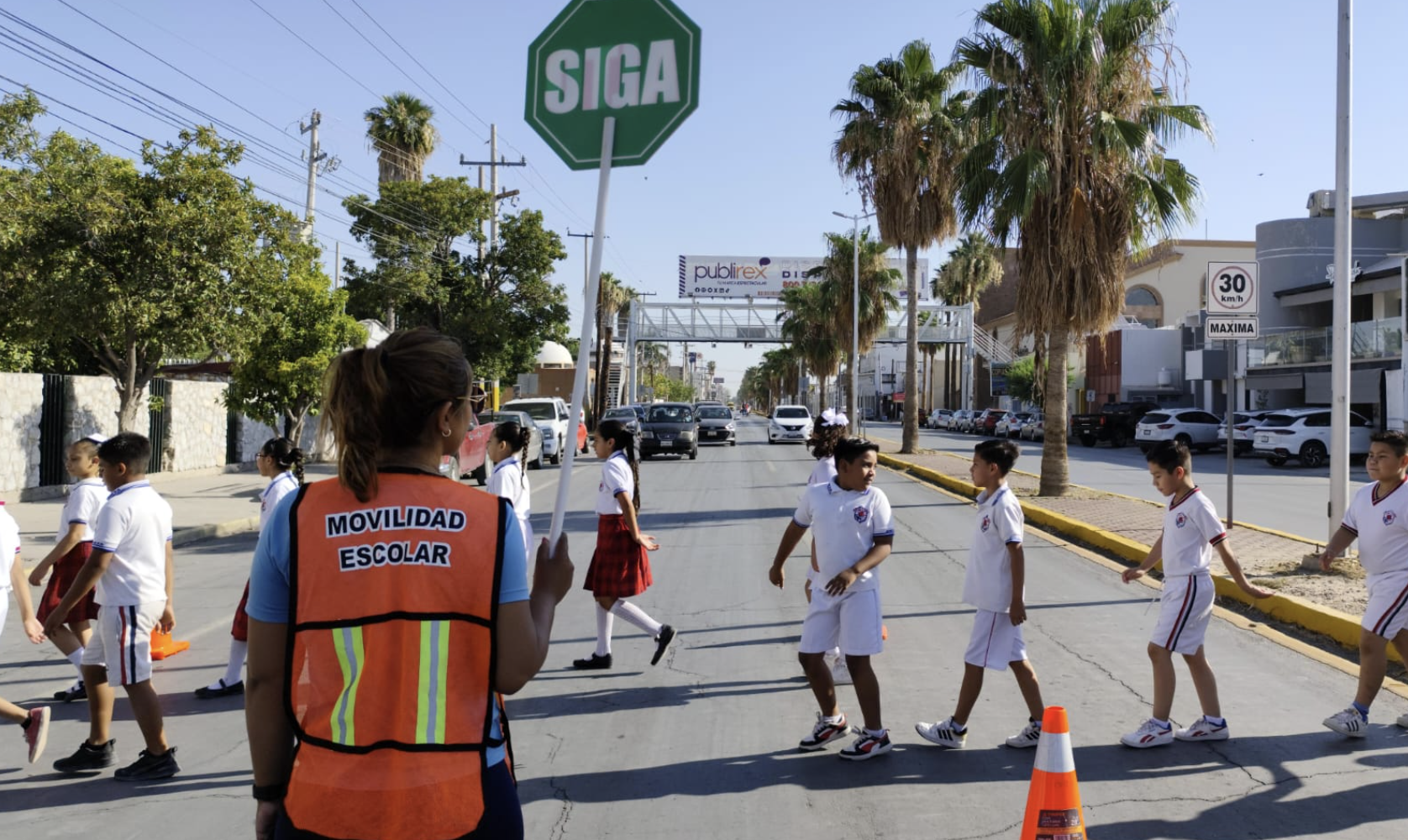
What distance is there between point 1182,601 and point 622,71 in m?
→ 4.04

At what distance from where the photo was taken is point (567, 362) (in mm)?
74312

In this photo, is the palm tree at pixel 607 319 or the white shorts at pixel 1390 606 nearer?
the white shorts at pixel 1390 606

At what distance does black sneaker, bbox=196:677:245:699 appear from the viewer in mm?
6555

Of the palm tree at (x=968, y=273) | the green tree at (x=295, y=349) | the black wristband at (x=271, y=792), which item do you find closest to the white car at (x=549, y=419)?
the green tree at (x=295, y=349)

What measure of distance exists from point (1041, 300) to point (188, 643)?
13.9 meters

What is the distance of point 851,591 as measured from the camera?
535 cm

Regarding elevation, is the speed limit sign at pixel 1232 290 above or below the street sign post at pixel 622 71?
above

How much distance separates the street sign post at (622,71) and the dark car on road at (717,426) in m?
37.3

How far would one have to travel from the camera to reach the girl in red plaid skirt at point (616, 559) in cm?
707

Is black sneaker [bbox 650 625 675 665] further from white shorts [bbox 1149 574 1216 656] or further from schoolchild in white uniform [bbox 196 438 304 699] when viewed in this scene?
white shorts [bbox 1149 574 1216 656]

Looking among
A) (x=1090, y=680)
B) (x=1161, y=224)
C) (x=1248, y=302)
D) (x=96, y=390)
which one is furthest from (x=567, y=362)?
(x=1090, y=680)

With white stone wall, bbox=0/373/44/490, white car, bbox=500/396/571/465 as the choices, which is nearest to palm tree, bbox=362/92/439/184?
white car, bbox=500/396/571/465

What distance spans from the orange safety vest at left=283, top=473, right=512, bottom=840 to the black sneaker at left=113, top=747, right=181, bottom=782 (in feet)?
11.6

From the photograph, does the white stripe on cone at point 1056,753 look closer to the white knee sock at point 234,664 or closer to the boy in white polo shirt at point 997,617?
the boy in white polo shirt at point 997,617
